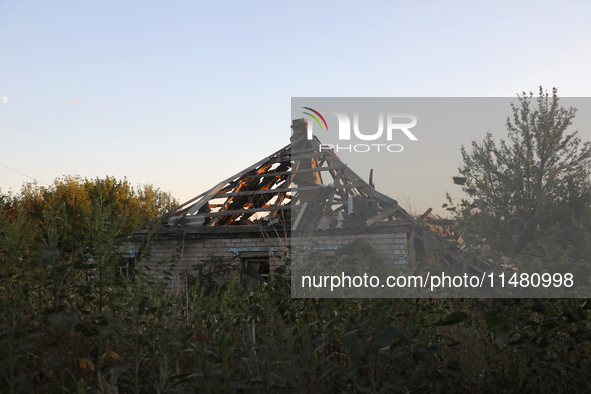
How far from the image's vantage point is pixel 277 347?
2035 mm

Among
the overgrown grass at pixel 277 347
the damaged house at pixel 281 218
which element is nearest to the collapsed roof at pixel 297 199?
the damaged house at pixel 281 218

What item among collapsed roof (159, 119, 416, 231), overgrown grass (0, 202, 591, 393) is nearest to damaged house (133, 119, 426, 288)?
collapsed roof (159, 119, 416, 231)

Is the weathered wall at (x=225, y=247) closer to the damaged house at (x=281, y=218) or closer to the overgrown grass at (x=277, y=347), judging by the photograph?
the damaged house at (x=281, y=218)

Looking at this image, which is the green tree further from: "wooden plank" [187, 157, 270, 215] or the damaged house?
"wooden plank" [187, 157, 270, 215]

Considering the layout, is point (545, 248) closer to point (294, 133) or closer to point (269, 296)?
point (269, 296)

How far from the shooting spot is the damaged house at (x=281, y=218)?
30.9 ft

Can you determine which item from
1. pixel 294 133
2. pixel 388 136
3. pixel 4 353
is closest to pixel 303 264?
pixel 4 353

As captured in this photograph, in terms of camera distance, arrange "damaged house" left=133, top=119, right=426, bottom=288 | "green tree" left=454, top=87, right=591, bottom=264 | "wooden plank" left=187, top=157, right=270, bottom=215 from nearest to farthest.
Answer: "green tree" left=454, top=87, right=591, bottom=264
"damaged house" left=133, top=119, right=426, bottom=288
"wooden plank" left=187, top=157, right=270, bottom=215

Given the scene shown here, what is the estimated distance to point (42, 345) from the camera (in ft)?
7.64

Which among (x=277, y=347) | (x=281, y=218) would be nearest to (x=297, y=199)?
(x=281, y=218)

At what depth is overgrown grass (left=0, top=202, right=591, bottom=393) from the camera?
177 cm

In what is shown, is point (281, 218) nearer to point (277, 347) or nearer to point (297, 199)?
point (297, 199)

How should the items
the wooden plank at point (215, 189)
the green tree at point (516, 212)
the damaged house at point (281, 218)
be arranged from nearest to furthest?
1. the green tree at point (516, 212)
2. the damaged house at point (281, 218)
3. the wooden plank at point (215, 189)

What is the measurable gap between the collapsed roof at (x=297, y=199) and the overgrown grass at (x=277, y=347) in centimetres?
691
